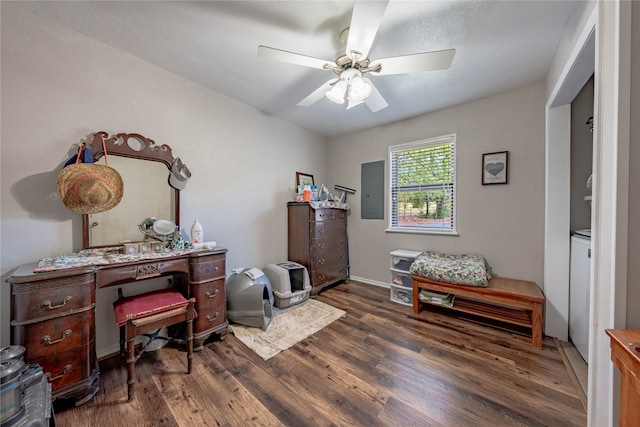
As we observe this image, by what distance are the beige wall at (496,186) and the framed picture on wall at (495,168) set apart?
0.15 ft

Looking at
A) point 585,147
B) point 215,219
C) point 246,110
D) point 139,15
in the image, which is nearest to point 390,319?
point 215,219

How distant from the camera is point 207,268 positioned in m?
1.88

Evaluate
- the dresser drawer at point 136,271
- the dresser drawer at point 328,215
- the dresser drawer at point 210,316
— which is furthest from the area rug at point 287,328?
the dresser drawer at point 328,215

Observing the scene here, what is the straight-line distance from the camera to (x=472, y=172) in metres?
2.64

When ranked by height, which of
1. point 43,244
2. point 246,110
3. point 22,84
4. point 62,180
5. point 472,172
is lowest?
point 43,244

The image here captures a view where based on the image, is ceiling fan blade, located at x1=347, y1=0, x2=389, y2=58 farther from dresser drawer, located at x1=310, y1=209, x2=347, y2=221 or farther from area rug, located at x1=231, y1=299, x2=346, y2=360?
area rug, located at x1=231, y1=299, x2=346, y2=360

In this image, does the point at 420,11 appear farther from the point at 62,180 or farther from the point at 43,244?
the point at 43,244

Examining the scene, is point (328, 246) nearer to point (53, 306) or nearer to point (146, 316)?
point (146, 316)

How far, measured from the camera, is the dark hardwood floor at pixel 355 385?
1.24m

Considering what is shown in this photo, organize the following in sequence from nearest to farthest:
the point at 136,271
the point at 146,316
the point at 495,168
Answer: the point at 146,316 → the point at 136,271 → the point at 495,168

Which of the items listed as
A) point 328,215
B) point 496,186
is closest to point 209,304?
point 328,215

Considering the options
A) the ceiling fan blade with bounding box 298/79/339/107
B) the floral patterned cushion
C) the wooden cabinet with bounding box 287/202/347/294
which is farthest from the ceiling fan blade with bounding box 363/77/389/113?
the floral patterned cushion

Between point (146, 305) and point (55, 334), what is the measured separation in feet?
1.36

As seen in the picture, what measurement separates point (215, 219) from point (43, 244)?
121 centimetres
